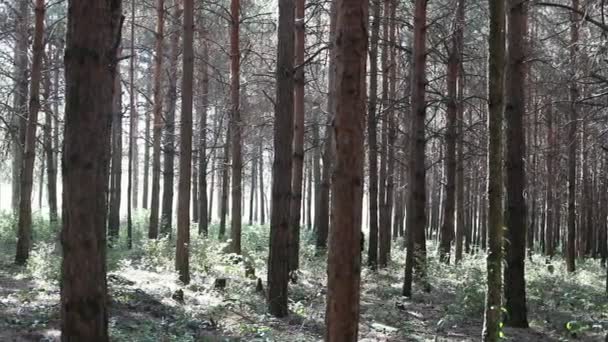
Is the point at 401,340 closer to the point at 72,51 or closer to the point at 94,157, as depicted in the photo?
the point at 94,157

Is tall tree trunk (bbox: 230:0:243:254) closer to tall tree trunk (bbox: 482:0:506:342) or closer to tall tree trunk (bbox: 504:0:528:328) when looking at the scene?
tall tree trunk (bbox: 504:0:528:328)

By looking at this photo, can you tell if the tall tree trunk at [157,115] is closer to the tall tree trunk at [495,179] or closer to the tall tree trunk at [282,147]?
the tall tree trunk at [282,147]

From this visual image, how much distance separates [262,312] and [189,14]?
5.91m

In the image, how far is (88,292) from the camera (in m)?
4.14

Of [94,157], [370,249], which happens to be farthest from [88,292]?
[370,249]

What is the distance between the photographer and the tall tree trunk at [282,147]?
8.73 meters

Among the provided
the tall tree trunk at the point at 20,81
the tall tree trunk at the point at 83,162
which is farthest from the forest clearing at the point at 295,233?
the tall tree trunk at the point at 20,81

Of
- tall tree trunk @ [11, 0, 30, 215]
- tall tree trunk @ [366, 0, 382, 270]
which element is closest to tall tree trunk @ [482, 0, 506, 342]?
tall tree trunk @ [366, 0, 382, 270]

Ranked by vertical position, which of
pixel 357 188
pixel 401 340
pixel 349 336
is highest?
A: pixel 357 188

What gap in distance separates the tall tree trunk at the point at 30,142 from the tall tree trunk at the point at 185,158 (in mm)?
3359

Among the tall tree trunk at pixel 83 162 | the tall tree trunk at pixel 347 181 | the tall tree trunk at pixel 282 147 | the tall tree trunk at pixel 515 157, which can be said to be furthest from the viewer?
the tall tree trunk at pixel 282 147

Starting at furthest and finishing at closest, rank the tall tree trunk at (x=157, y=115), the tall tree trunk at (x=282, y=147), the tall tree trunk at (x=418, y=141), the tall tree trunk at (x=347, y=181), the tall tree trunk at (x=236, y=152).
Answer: the tall tree trunk at (x=157, y=115) → the tall tree trunk at (x=236, y=152) → the tall tree trunk at (x=418, y=141) → the tall tree trunk at (x=282, y=147) → the tall tree trunk at (x=347, y=181)

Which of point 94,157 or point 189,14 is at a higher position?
point 189,14

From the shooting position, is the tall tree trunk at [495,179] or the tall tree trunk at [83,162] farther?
the tall tree trunk at [495,179]
